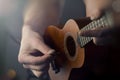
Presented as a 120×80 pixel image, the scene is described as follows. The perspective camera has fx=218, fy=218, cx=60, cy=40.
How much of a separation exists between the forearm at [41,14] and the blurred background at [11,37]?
0.11 ft

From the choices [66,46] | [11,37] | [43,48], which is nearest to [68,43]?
[66,46]

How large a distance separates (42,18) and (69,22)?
18 centimetres

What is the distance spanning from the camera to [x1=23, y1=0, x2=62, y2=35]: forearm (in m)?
0.83

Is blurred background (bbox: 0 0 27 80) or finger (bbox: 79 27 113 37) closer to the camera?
finger (bbox: 79 27 113 37)

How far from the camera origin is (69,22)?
716 mm

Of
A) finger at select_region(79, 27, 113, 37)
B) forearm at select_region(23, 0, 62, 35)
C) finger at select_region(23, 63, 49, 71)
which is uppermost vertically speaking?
forearm at select_region(23, 0, 62, 35)

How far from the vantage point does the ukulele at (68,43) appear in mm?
632

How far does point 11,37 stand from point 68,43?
0.94 feet

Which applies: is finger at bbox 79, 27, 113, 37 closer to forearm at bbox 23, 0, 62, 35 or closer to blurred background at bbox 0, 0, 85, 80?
forearm at bbox 23, 0, 62, 35

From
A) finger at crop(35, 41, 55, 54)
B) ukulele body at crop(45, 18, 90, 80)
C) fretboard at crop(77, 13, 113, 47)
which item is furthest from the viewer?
finger at crop(35, 41, 55, 54)

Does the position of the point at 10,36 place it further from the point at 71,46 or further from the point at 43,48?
the point at 71,46

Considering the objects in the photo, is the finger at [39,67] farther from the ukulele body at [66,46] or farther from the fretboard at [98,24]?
the fretboard at [98,24]

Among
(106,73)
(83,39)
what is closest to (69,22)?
(83,39)

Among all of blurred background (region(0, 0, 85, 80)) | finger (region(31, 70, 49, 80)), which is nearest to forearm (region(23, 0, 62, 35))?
blurred background (region(0, 0, 85, 80))
